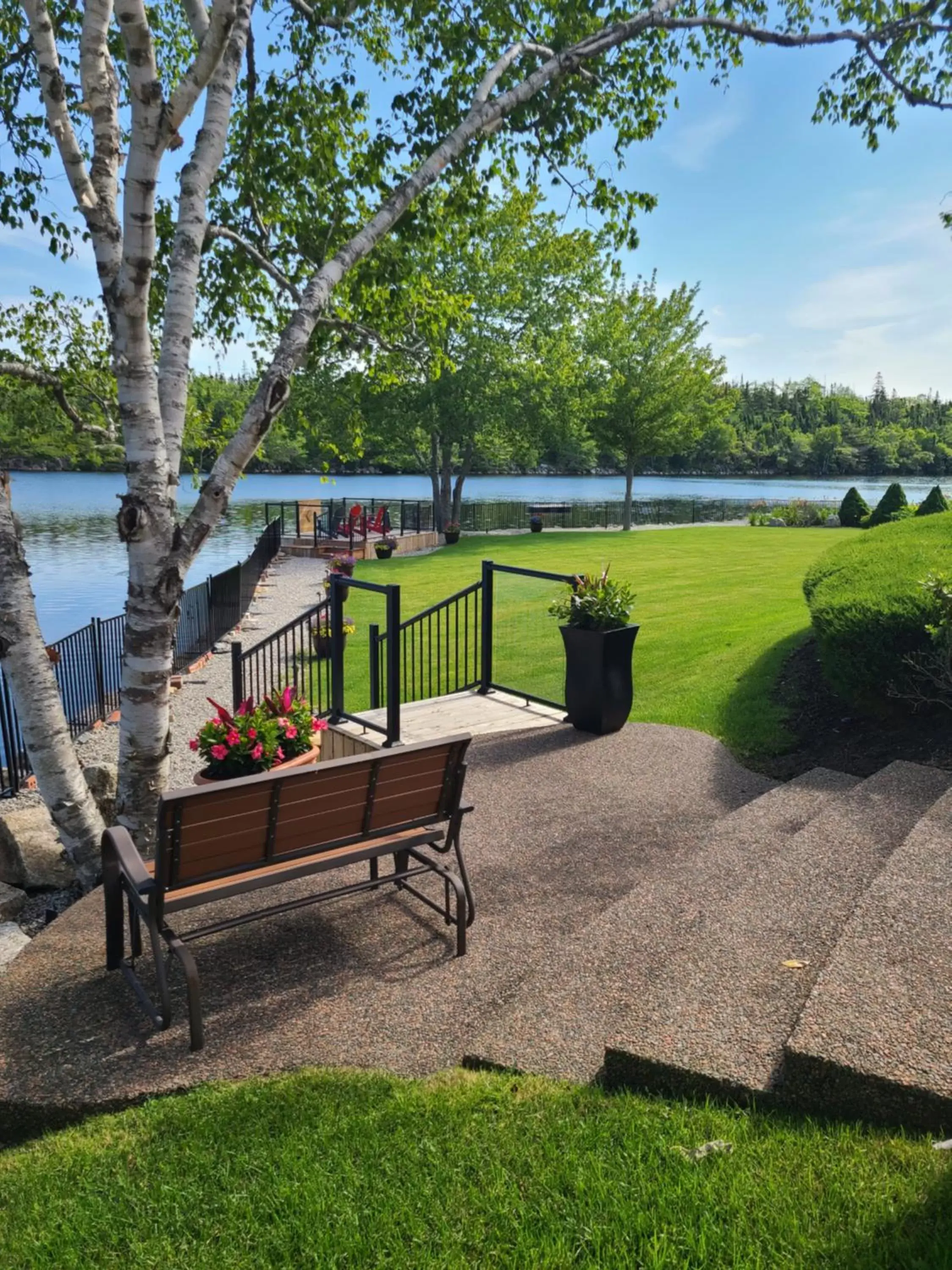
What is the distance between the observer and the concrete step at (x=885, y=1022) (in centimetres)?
247

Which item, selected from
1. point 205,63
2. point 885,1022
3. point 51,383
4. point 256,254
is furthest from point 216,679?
point 885,1022

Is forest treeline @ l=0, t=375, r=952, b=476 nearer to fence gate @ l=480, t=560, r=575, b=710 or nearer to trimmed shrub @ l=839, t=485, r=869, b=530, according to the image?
fence gate @ l=480, t=560, r=575, b=710

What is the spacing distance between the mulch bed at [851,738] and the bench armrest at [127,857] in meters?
4.81

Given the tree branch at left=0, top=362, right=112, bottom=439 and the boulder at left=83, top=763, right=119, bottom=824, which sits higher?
the tree branch at left=0, top=362, right=112, bottom=439

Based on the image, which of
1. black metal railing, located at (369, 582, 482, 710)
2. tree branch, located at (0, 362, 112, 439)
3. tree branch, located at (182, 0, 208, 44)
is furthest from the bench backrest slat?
tree branch, located at (182, 0, 208, 44)

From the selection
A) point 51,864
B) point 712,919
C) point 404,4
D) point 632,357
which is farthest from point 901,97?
point 632,357

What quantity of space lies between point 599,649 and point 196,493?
257 feet

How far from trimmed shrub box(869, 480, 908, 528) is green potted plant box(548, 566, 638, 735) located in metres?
26.0

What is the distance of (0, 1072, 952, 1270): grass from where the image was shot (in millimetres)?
2088

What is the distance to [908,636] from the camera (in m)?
6.41

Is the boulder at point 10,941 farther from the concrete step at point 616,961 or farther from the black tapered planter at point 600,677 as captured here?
the black tapered planter at point 600,677

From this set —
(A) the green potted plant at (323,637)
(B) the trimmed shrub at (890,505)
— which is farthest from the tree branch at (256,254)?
(B) the trimmed shrub at (890,505)

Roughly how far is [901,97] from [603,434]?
85.9 feet

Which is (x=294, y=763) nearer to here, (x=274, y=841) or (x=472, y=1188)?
(x=274, y=841)
